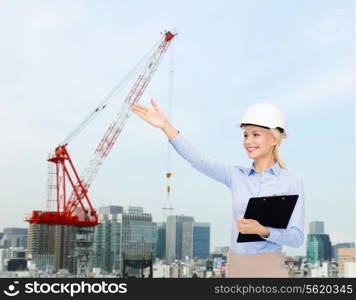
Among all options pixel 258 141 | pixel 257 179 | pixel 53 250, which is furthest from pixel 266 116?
pixel 53 250

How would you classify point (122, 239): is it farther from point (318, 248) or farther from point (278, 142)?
point (278, 142)

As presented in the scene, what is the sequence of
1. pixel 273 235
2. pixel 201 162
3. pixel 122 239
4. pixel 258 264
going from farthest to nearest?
pixel 122 239, pixel 201 162, pixel 258 264, pixel 273 235

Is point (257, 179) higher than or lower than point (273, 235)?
higher

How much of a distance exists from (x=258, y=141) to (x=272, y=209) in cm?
59

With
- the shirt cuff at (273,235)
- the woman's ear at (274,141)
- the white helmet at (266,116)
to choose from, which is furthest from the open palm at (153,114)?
the shirt cuff at (273,235)

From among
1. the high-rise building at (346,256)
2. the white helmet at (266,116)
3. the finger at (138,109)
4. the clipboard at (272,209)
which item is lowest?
the high-rise building at (346,256)

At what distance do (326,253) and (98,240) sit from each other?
112ft

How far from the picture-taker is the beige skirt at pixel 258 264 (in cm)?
425

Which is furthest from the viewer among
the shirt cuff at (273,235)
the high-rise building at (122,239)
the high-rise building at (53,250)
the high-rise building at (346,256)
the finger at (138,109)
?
the high-rise building at (122,239)

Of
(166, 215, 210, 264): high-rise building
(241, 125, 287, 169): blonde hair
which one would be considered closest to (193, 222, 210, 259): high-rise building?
(166, 215, 210, 264): high-rise building

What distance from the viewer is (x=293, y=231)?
4.14 metres

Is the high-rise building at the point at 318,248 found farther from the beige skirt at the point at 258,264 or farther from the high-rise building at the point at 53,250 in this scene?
the beige skirt at the point at 258,264

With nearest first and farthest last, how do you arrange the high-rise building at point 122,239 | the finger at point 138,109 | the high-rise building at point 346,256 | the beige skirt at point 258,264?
the beige skirt at point 258,264, the finger at point 138,109, the high-rise building at point 346,256, the high-rise building at point 122,239

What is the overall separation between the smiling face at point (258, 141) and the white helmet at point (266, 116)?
0.12m
